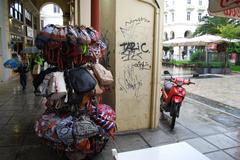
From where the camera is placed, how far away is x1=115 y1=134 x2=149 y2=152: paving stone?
13.8 ft

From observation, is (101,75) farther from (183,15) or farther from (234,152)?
(183,15)

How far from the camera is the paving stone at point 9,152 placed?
12.4 feet

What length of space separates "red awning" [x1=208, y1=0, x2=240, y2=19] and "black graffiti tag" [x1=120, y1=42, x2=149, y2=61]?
1664mm

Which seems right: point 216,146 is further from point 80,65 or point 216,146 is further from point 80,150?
point 80,65

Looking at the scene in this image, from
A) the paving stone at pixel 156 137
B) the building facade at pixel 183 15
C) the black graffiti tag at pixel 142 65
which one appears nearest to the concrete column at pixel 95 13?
the black graffiti tag at pixel 142 65

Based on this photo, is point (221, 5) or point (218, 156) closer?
point (221, 5)

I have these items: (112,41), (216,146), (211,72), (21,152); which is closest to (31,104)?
(21,152)

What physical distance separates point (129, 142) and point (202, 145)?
1.39 meters

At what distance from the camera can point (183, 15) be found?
140 ft

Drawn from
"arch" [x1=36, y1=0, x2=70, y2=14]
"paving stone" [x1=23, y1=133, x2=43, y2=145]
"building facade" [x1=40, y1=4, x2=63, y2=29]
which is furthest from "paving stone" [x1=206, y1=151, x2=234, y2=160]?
"building facade" [x1=40, y1=4, x2=63, y2=29]

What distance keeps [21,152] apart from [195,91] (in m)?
7.62

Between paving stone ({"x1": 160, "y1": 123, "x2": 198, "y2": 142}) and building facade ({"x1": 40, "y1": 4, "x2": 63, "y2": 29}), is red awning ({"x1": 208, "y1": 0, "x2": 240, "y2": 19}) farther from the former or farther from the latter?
building facade ({"x1": 40, "y1": 4, "x2": 63, "y2": 29})

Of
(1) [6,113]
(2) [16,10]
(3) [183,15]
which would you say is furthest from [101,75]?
(3) [183,15]

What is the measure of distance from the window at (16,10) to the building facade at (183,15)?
105ft
